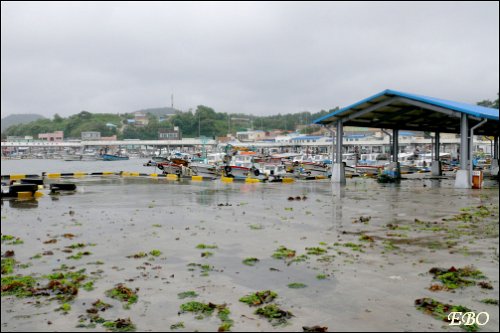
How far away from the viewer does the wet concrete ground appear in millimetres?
5523

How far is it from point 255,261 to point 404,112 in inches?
865

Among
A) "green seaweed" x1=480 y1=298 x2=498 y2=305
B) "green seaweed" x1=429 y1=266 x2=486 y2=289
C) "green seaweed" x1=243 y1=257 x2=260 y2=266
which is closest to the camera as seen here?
"green seaweed" x1=480 y1=298 x2=498 y2=305

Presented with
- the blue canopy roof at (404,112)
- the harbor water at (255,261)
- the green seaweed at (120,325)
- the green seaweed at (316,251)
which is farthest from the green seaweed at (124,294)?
the blue canopy roof at (404,112)

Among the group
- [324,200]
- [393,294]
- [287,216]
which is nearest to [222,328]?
[393,294]

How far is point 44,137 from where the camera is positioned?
18388cm

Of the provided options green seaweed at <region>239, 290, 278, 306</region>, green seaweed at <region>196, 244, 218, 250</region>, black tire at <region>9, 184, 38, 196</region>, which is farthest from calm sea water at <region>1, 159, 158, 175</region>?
green seaweed at <region>239, 290, 278, 306</region>

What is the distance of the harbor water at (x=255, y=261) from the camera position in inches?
217

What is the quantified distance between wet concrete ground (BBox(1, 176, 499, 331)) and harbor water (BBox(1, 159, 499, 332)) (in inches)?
1.0

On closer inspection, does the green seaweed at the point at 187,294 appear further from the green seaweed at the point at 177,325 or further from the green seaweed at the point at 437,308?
the green seaweed at the point at 437,308

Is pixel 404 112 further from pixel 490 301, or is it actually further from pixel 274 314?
pixel 274 314

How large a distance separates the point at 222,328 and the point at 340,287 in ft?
7.41

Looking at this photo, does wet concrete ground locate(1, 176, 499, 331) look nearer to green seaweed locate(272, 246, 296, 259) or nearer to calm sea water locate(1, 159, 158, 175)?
green seaweed locate(272, 246, 296, 259)

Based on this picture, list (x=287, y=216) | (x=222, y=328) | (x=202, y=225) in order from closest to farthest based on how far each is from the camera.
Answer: (x=222, y=328), (x=202, y=225), (x=287, y=216)

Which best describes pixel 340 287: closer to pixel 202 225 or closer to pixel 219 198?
pixel 202 225
